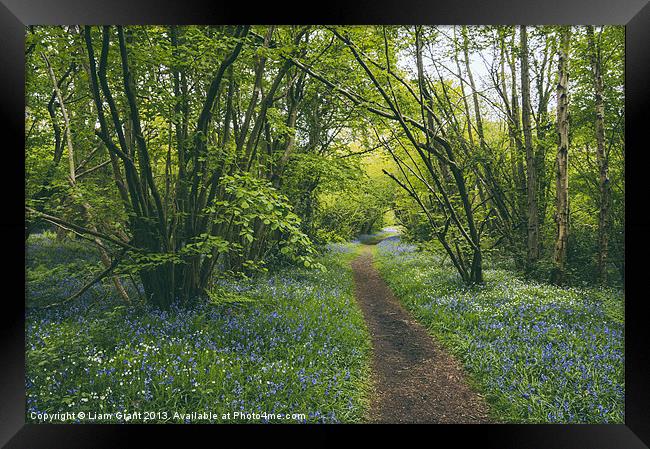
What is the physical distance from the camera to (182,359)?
362cm

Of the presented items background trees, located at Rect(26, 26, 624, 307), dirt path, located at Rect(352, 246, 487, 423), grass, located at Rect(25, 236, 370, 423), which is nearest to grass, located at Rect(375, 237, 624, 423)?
dirt path, located at Rect(352, 246, 487, 423)

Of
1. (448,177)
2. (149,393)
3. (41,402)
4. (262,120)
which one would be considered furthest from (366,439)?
(448,177)

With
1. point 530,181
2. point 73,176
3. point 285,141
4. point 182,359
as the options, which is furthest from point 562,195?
point 73,176

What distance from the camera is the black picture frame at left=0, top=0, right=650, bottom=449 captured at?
3473 millimetres

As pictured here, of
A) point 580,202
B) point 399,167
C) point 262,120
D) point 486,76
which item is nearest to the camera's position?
point 262,120

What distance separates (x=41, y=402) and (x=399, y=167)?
6.01 m

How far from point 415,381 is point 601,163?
3.88 metres

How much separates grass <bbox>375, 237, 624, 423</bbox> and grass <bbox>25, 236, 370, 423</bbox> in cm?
143

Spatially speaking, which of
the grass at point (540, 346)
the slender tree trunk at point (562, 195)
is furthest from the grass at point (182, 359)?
the slender tree trunk at point (562, 195)

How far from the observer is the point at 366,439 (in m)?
3.56

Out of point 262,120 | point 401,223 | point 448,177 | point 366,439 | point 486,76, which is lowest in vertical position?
point 366,439

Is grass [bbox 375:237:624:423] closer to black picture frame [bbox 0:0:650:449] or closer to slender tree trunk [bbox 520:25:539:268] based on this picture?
black picture frame [bbox 0:0:650:449]
